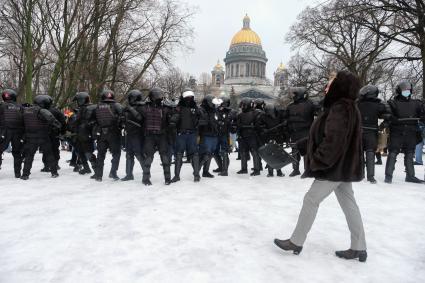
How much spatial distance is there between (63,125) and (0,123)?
1.48 m

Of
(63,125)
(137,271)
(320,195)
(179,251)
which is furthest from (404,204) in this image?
(63,125)

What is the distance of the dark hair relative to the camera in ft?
11.3

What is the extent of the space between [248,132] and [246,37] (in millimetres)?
100453

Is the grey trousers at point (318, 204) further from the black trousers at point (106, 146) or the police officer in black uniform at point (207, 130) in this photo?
the black trousers at point (106, 146)

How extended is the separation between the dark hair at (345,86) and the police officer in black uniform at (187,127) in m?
4.71

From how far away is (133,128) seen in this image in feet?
26.0

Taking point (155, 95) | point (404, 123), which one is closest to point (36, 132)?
Result: point (155, 95)

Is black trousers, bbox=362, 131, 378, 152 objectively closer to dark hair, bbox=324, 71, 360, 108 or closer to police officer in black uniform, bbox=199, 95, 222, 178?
police officer in black uniform, bbox=199, 95, 222, 178

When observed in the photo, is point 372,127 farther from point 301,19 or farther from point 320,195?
point 301,19

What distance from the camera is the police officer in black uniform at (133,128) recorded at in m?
7.81

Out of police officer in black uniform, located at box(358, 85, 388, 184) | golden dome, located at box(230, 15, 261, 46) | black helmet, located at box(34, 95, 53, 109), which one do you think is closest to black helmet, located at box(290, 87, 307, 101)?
police officer in black uniform, located at box(358, 85, 388, 184)

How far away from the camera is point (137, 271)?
320 centimetres

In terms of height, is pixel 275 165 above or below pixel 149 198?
above

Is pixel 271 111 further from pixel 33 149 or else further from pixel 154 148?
pixel 33 149
